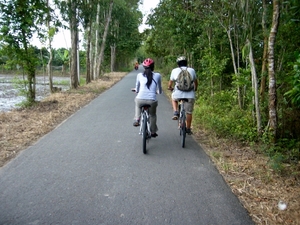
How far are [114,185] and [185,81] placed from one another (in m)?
2.95

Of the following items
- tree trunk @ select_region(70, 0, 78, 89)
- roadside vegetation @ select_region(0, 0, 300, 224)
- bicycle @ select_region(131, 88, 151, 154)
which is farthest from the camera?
tree trunk @ select_region(70, 0, 78, 89)

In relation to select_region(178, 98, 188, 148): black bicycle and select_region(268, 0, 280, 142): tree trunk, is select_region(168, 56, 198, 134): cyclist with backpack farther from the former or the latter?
select_region(268, 0, 280, 142): tree trunk

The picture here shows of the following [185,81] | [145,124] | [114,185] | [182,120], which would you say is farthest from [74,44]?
[114,185]

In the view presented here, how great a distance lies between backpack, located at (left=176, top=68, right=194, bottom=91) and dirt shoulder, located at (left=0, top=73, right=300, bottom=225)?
1359 millimetres

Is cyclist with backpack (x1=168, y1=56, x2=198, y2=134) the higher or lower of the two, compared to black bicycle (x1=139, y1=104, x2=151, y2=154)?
higher

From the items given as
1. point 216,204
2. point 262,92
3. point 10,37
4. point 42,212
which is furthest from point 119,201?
point 10,37

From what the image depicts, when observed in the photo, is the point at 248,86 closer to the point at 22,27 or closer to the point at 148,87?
the point at 148,87

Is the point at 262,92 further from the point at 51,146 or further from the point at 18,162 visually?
the point at 18,162

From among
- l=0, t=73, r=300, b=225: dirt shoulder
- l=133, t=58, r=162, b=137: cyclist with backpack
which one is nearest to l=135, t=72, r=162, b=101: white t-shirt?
l=133, t=58, r=162, b=137: cyclist with backpack

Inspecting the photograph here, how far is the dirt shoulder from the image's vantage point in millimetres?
3594

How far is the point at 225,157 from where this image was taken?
5594 mm

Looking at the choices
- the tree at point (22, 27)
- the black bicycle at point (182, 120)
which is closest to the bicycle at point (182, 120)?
the black bicycle at point (182, 120)

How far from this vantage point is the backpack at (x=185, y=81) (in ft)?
20.5

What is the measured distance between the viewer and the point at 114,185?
14.0ft
